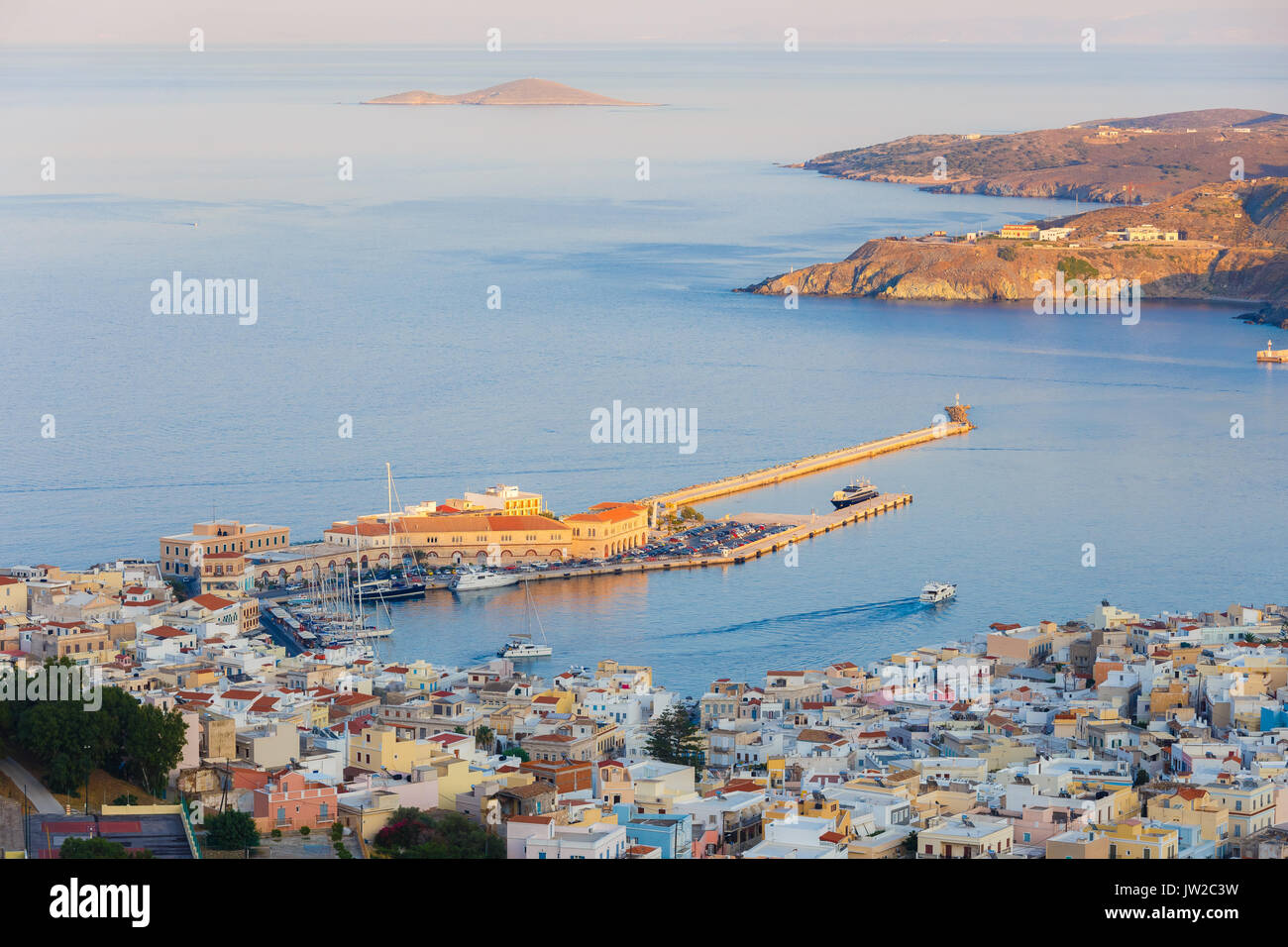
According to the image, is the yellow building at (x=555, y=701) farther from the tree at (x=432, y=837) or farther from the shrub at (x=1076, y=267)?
the shrub at (x=1076, y=267)

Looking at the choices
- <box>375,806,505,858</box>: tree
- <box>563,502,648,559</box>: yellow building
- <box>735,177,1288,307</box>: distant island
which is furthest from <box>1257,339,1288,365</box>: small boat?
<box>375,806,505,858</box>: tree

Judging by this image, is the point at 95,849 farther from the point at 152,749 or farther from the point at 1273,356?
the point at 1273,356

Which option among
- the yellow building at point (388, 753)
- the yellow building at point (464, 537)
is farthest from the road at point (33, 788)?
the yellow building at point (464, 537)

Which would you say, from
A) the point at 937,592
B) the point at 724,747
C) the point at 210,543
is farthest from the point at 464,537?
the point at 724,747
